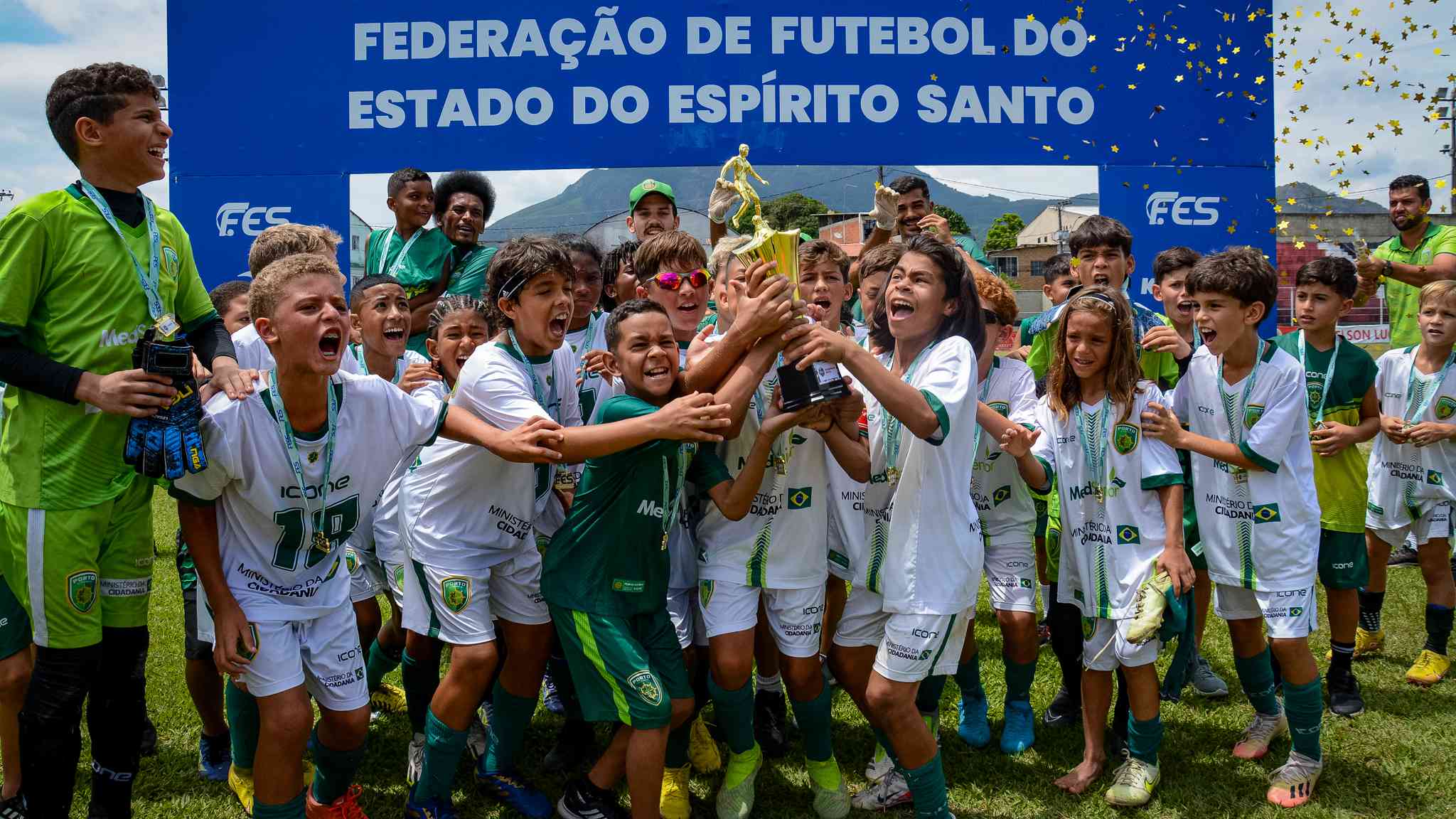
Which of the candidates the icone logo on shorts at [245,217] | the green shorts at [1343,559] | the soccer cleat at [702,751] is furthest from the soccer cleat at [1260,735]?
the icone logo on shorts at [245,217]

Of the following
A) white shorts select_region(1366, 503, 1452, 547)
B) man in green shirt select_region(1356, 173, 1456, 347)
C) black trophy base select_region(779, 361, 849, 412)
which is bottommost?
white shorts select_region(1366, 503, 1452, 547)

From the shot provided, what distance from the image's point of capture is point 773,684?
443cm

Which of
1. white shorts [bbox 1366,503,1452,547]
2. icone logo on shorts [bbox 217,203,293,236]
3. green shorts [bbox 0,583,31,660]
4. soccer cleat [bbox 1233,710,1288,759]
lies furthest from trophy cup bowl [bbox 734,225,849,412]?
icone logo on shorts [bbox 217,203,293,236]

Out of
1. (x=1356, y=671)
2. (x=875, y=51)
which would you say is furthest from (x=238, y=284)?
(x=1356, y=671)

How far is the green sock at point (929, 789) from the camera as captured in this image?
3385 millimetres

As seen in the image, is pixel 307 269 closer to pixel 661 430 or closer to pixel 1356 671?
pixel 661 430

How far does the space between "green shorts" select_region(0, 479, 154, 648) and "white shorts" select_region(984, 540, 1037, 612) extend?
3363 millimetres

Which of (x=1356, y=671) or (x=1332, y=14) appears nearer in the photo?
(x=1356, y=671)

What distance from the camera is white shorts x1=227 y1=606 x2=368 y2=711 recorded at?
303cm

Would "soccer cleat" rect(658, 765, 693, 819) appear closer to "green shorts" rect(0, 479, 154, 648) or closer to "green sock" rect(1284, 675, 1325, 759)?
"green shorts" rect(0, 479, 154, 648)

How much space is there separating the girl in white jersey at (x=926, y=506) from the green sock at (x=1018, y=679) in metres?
0.91

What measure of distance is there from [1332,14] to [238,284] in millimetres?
6631

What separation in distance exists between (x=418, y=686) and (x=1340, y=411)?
15.5ft

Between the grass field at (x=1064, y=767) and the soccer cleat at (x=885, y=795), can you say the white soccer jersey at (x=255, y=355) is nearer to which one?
the grass field at (x=1064, y=767)
